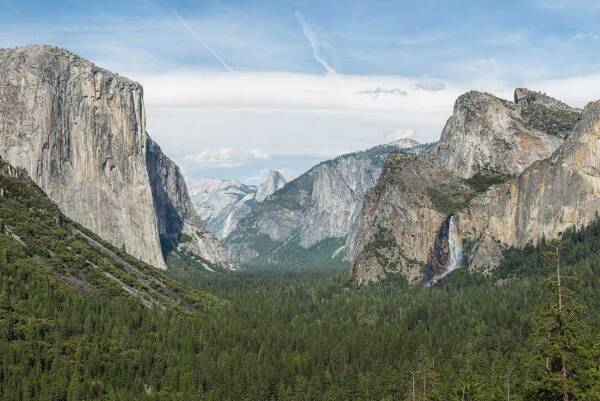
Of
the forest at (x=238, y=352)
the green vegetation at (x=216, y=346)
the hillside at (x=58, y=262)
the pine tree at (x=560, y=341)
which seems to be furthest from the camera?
the hillside at (x=58, y=262)

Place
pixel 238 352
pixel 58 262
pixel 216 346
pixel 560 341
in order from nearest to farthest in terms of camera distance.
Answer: pixel 560 341 → pixel 238 352 → pixel 216 346 → pixel 58 262

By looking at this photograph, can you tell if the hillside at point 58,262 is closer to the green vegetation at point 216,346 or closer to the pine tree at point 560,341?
the green vegetation at point 216,346

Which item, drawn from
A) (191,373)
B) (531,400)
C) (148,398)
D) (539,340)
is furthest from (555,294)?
(191,373)

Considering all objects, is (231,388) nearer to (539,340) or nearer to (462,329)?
(462,329)

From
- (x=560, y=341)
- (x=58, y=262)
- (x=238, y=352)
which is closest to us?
(x=560, y=341)

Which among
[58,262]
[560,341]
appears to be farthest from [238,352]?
[560,341]

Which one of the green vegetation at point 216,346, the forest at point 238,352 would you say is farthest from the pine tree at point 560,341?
the green vegetation at point 216,346

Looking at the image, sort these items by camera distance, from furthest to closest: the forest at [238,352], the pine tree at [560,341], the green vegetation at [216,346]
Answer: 1. the green vegetation at [216,346]
2. the forest at [238,352]
3. the pine tree at [560,341]

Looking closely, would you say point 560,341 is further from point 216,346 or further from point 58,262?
point 58,262

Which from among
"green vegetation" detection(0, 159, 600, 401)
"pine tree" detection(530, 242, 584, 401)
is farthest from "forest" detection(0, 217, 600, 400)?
"pine tree" detection(530, 242, 584, 401)

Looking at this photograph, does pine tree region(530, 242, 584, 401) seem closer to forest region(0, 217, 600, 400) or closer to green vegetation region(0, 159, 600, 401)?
forest region(0, 217, 600, 400)

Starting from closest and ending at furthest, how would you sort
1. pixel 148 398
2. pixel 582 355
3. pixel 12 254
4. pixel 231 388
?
pixel 582 355 → pixel 148 398 → pixel 231 388 → pixel 12 254
